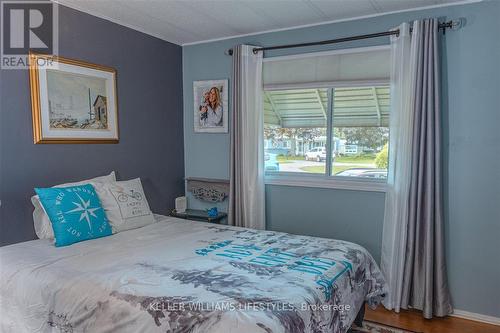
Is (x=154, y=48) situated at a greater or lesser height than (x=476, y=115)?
greater

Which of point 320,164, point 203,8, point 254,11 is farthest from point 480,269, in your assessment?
point 203,8

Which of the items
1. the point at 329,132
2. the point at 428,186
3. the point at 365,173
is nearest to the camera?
the point at 428,186

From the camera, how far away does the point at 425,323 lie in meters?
2.60

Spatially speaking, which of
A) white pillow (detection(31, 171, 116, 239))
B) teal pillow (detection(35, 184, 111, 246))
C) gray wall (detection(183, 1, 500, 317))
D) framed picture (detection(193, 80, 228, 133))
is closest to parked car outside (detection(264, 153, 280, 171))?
framed picture (detection(193, 80, 228, 133))

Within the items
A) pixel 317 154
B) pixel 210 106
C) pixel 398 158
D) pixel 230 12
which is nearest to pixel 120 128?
pixel 210 106

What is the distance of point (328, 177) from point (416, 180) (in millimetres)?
771

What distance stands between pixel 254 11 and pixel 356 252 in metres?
1.97

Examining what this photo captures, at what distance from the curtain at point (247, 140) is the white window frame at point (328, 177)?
14cm

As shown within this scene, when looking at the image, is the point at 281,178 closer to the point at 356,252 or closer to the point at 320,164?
the point at 320,164

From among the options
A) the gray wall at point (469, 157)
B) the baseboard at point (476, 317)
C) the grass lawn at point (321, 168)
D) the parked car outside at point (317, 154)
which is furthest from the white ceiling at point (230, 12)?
the baseboard at point (476, 317)

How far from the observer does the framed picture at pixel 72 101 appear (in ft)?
8.17

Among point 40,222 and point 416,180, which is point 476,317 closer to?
point 416,180

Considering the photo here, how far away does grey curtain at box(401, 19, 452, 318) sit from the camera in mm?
2561

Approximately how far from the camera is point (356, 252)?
221 cm
